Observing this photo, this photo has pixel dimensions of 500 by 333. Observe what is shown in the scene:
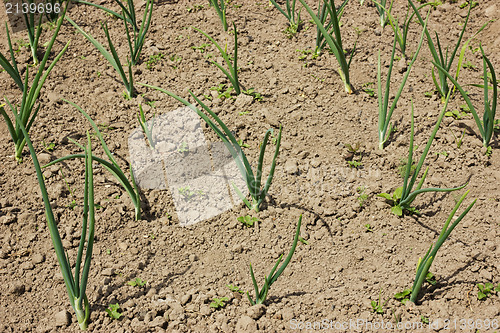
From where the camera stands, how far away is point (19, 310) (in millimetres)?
1980

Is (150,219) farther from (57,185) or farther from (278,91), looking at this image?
(278,91)

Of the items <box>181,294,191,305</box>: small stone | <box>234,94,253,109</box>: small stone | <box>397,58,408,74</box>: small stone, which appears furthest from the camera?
<box>397,58,408,74</box>: small stone

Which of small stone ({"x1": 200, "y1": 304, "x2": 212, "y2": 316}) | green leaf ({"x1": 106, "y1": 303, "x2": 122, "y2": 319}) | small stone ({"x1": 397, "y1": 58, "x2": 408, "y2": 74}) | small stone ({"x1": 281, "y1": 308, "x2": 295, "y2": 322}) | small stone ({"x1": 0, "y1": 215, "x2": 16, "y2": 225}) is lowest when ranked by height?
small stone ({"x1": 281, "y1": 308, "x2": 295, "y2": 322})

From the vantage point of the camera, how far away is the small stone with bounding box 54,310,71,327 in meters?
1.92

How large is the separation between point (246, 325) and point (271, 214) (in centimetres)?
63

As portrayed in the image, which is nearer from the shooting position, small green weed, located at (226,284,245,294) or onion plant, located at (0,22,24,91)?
small green weed, located at (226,284,245,294)

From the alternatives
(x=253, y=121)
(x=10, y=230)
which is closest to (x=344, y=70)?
(x=253, y=121)

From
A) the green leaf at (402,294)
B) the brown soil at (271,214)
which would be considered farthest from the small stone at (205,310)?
the green leaf at (402,294)

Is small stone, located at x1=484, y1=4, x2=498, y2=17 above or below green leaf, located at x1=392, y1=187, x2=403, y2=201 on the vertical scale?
above

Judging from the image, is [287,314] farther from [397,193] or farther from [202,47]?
[202,47]

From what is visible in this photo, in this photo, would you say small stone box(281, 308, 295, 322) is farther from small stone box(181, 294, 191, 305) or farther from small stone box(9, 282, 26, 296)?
small stone box(9, 282, 26, 296)

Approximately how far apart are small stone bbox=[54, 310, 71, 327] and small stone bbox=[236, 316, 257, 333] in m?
0.74

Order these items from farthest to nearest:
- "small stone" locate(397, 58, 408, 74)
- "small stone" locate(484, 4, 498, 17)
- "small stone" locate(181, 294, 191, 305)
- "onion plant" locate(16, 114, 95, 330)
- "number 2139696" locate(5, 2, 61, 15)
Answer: "small stone" locate(484, 4, 498, 17)
"number 2139696" locate(5, 2, 61, 15)
"small stone" locate(397, 58, 408, 74)
"small stone" locate(181, 294, 191, 305)
"onion plant" locate(16, 114, 95, 330)

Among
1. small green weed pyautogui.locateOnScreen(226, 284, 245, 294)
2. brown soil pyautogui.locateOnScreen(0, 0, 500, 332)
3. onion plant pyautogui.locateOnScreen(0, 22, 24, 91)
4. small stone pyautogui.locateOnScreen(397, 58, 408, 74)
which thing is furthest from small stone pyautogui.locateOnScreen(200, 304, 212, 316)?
small stone pyautogui.locateOnScreen(397, 58, 408, 74)
